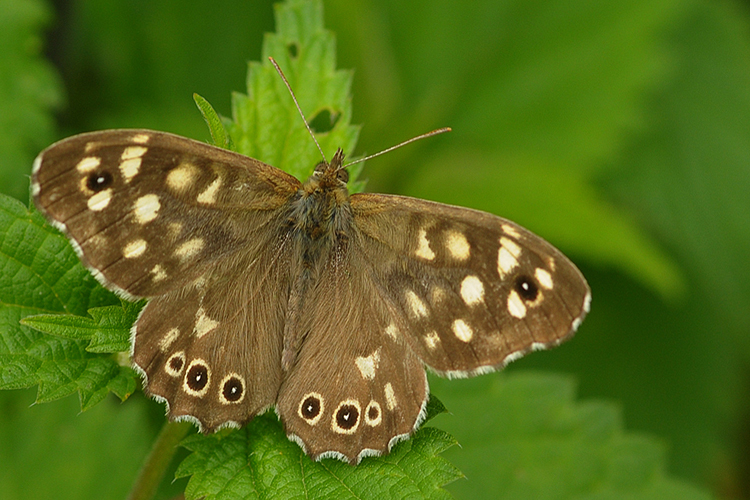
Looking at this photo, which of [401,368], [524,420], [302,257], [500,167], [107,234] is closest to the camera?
[107,234]

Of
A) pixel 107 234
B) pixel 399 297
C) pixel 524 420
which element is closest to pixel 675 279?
pixel 524 420

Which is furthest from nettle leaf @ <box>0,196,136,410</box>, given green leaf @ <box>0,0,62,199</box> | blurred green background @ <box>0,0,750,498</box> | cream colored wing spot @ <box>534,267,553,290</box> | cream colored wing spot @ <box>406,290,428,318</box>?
blurred green background @ <box>0,0,750,498</box>

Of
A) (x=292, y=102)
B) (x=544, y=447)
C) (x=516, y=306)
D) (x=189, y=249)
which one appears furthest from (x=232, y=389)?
(x=544, y=447)

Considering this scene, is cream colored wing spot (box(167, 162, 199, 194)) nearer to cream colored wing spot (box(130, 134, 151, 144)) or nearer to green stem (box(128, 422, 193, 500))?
cream colored wing spot (box(130, 134, 151, 144))

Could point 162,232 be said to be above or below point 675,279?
above

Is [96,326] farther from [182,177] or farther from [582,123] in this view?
[582,123]

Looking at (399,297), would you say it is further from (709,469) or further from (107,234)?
(709,469)
